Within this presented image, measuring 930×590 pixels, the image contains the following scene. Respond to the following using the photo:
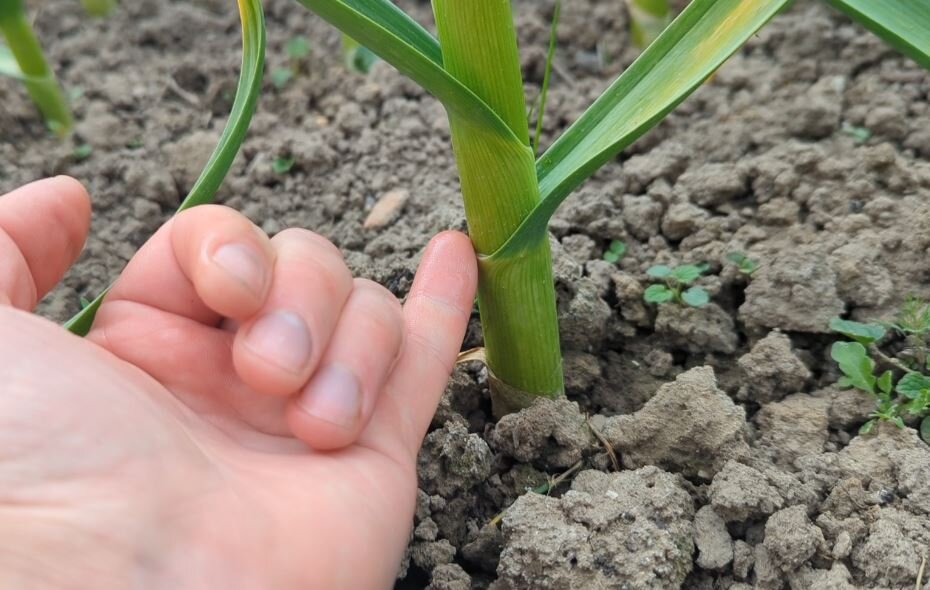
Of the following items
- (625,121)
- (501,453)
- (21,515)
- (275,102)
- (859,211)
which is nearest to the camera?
(21,515)

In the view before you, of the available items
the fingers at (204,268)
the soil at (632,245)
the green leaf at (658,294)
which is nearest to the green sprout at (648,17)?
the soil at (632,245)

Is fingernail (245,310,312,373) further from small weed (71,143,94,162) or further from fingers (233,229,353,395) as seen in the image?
small weed (71,143,94,162)

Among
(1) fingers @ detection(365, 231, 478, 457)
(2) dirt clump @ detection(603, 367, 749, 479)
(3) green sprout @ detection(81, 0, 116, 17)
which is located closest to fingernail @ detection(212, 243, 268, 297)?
(1) fingers @ detection(365, 231, 478, 457)

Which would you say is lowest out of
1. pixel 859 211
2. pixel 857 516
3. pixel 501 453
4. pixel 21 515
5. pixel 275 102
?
pixel 21 515

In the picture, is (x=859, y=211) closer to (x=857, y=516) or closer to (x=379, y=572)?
(x=857, y=516)

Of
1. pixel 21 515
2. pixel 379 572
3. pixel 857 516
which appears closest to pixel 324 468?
pixel 379 572

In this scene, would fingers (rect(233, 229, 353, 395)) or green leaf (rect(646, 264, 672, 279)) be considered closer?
fingers (rect(233, 229, 353, 395))

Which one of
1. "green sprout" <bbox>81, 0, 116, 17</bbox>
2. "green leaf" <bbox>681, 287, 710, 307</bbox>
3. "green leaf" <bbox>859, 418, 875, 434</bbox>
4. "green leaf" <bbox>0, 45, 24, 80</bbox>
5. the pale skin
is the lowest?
the pale skin
